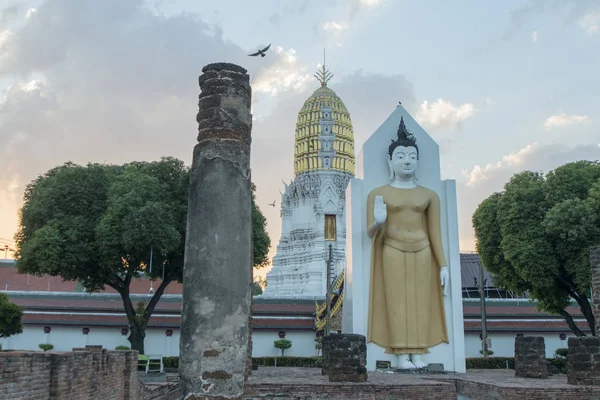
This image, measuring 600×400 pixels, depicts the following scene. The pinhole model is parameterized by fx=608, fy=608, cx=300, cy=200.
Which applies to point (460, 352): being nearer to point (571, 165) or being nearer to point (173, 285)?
point (571, 165)

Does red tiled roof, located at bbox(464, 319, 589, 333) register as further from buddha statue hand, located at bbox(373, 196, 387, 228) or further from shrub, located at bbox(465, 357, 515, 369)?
buddha statue hand, located at bbox(373, 196, 387, 228)

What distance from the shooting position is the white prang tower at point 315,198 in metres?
47.5

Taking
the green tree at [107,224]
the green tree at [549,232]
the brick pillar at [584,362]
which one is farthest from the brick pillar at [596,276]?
the green tree at [107,224]

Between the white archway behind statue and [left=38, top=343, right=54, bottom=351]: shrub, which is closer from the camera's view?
the white archway behind statue

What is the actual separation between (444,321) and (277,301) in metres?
17.3

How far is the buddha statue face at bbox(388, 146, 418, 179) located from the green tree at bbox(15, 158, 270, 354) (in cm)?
922

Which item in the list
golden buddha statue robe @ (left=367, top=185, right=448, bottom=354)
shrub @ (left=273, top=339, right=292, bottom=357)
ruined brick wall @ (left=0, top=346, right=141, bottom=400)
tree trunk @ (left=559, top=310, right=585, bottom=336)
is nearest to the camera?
ruined brick wall @ (left=0, top=346, right=141, bottom=400)

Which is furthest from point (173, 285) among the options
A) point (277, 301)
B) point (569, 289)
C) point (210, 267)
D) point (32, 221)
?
point (210, 267)

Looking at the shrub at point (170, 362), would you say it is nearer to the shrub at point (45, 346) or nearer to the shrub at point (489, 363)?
the shrub at point (45, 346)

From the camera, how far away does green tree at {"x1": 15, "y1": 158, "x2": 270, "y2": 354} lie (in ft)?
72.9

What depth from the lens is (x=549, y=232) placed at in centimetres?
2031

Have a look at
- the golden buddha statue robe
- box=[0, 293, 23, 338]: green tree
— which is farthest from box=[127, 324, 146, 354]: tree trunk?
the golden buddha statue robe

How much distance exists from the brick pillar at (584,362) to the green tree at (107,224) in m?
14.3

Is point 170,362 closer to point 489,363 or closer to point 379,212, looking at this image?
point 489,363
